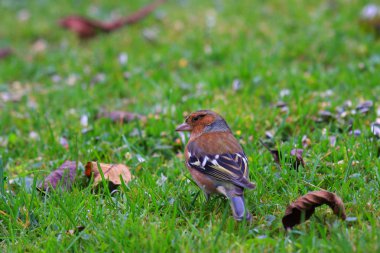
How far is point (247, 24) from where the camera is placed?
27.5 ft

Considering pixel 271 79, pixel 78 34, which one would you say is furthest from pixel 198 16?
pixel 271 79

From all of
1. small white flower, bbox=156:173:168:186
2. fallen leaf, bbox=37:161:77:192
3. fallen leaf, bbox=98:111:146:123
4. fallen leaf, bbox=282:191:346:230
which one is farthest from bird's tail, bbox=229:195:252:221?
fallen leaf, bbox=98:111:146:123

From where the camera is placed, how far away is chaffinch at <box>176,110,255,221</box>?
3719mm

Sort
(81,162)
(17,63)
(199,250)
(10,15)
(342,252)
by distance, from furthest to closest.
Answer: (10,15) → (17,63) → (81,162) → (199,250) → (342,252)

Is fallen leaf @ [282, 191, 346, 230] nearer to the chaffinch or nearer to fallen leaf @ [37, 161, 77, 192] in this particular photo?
the chaffinch

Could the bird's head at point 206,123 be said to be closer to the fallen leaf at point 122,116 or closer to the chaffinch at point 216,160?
the chaffinch at point 216,160

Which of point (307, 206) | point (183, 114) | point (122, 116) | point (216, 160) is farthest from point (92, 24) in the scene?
point (307, 206)

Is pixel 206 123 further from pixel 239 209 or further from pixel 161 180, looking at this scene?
pixel 239 209

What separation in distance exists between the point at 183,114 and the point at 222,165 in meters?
1.91

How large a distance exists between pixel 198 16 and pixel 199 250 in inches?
238

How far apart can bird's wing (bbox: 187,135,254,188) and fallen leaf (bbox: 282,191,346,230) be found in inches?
11.5

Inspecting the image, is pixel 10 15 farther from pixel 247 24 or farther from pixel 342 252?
pixel 342 252

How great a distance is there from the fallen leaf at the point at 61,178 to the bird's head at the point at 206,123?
98cm

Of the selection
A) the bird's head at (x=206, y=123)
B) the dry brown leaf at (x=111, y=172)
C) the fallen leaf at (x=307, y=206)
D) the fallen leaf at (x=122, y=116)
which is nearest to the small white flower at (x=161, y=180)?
the dry brown leaf at (x=111, y=172)
